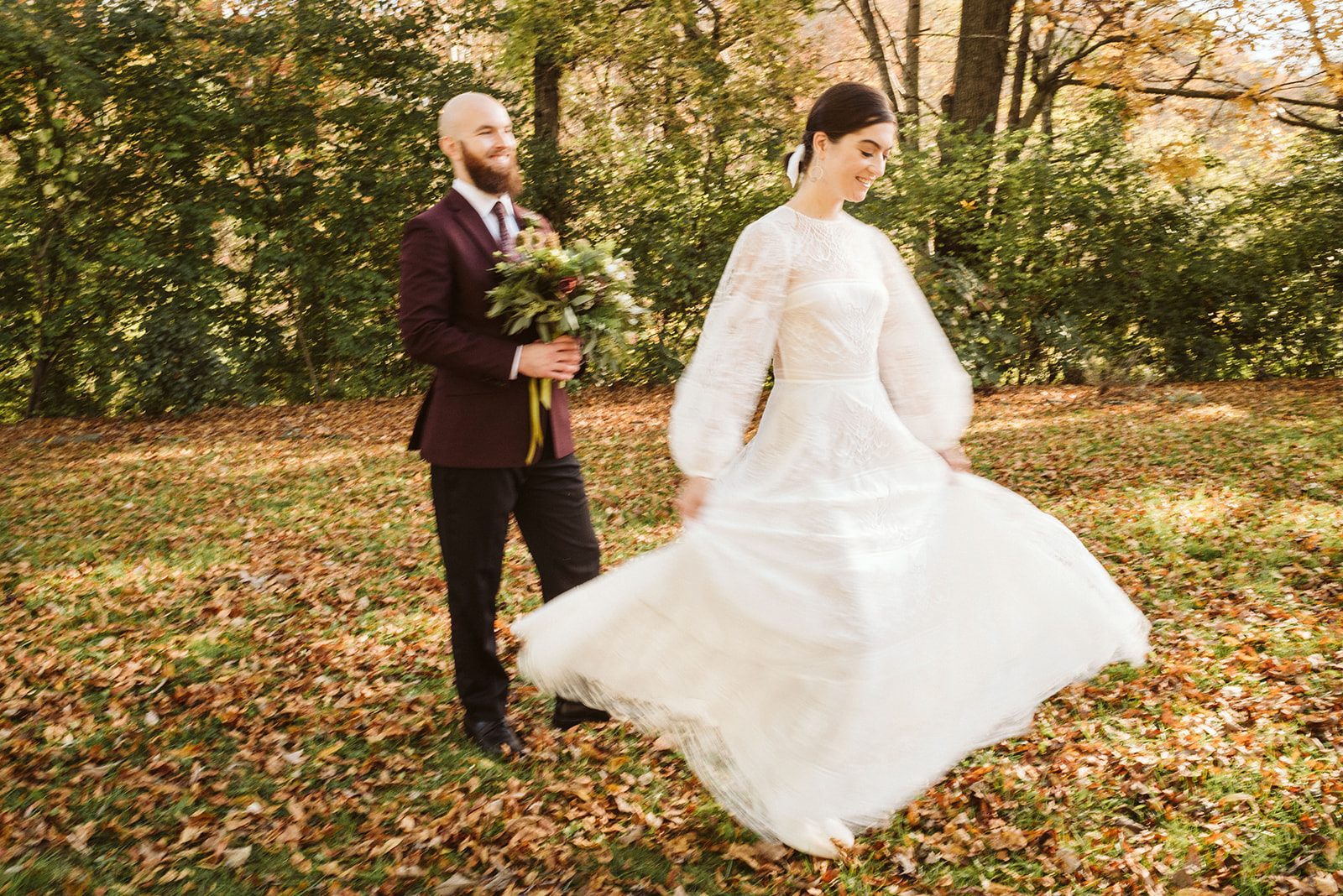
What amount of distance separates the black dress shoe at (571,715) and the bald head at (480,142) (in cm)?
219

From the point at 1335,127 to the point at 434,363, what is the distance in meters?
14.0

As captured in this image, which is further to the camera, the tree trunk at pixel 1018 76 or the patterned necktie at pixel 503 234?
the tree trunk at pixel 1018 76

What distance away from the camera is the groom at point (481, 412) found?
3.63 m

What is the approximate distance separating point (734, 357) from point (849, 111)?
86 centimetres

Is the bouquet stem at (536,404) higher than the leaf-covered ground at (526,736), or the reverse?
the bouquet stem at (536,404)

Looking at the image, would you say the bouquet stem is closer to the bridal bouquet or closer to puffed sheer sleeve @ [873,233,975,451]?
the bridal bouquet

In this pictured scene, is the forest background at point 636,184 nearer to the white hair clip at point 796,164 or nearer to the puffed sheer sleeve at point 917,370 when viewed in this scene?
the puffed sheer sleeve at point 917,370

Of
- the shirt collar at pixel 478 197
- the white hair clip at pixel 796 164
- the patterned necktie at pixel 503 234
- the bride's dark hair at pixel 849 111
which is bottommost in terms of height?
the patterned necktie at pixel 503 234

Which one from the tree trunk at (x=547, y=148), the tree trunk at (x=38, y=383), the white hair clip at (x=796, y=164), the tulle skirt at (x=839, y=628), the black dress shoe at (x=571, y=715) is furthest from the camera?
the tree trunk at (x=547, y=148)

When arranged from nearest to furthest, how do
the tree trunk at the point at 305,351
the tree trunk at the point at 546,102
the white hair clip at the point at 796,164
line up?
the white hair clip at the point at 796,164
the tree trunk at the point at 305,351
the tree trunk at the point at 546,102

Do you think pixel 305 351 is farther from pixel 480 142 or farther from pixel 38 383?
pixel 480 142

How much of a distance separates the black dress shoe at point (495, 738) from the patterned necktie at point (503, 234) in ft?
6.57

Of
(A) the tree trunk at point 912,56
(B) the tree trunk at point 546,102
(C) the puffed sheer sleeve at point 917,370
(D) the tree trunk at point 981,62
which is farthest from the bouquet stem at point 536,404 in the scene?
(A) the tree trunk at point 912,56

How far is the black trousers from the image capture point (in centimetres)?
385
